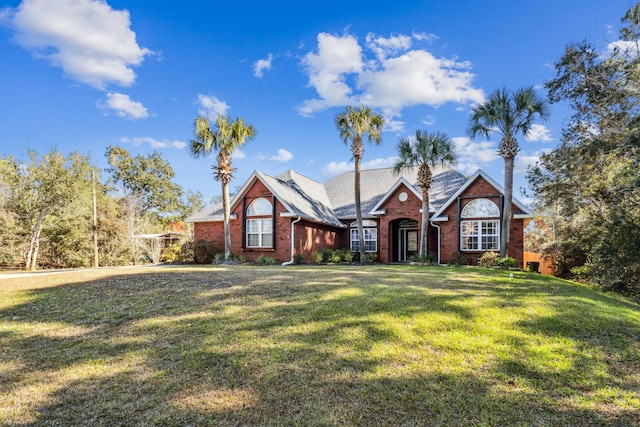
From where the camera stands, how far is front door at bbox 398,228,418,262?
2461 centimetres

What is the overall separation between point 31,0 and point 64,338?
10.4 metres

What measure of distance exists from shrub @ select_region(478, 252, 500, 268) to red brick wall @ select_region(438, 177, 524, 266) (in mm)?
1414

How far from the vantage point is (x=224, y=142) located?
20734 millimetres

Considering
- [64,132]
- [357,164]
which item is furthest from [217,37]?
[64,132]

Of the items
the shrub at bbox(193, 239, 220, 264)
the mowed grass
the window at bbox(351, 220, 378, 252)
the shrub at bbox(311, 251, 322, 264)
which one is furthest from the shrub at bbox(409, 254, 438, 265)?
the shrub at bbox(193, 239, 220, 264)

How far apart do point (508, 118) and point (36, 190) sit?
27118 mm

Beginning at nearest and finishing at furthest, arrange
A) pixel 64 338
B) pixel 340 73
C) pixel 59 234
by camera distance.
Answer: pixel 64 338 < pixel 340 73 < pixel 59 234

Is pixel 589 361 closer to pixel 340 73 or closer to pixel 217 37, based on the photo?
pixel 217 37

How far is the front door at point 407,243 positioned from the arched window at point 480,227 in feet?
15.7

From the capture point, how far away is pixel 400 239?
24.8 m

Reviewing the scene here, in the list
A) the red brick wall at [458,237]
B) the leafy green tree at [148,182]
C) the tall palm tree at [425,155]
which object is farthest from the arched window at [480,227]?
the leafy green tree at [148,182]

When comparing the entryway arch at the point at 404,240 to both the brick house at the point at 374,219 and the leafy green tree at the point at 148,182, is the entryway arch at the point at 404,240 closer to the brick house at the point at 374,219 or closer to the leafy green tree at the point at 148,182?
the brick house at the point at 374,219

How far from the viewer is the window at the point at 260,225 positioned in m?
21.5

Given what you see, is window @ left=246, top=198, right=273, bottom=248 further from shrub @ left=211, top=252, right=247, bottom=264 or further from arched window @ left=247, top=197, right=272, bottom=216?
shrub @ left=211, top=252, right=247, bottom=264
